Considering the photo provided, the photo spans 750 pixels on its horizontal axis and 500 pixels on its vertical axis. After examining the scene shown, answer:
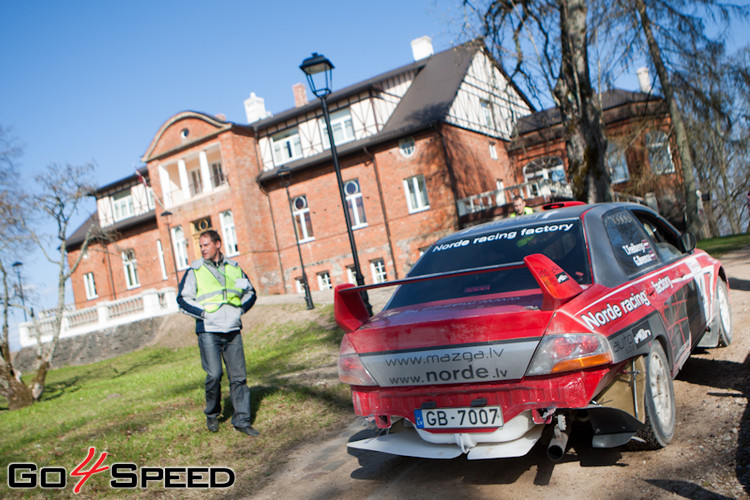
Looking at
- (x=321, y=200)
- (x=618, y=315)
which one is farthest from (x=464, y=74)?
(x=618, y=315)

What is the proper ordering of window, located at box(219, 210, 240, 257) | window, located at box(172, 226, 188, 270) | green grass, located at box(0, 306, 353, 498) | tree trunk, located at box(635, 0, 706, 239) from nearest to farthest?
green grass, located at box(0, 306, 353, 498), tree trunk, located at box(635, 0, 706, 239), window, located at box(219, 210, 240, 257), window, located at box(172, 226, 188, 270)

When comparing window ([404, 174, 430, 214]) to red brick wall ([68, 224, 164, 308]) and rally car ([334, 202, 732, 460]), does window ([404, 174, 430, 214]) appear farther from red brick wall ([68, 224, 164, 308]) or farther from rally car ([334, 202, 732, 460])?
rally car ([334, 202, 732, 460])

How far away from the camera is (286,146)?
104 ft

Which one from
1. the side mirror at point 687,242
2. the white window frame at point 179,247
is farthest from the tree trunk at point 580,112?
the white window frame at point 179,247

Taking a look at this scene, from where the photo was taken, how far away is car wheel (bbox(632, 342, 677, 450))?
3.56 meters

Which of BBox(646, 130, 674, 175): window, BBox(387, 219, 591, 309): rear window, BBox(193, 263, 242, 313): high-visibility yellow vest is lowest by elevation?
BBox(387, 219, 591, 309): rear window

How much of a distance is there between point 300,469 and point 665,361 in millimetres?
2947

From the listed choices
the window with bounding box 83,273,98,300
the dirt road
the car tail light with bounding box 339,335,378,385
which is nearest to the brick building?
the window with bounding box 83,273,98,300

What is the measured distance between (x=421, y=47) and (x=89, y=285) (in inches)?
1085

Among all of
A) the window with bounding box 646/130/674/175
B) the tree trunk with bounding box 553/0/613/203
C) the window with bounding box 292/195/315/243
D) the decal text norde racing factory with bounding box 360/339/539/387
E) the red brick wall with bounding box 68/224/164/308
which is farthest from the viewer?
the red brick wall with bounding box 68/224/164/308

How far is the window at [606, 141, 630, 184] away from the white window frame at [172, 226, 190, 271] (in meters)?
23.2

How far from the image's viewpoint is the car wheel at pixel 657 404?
3557 mm

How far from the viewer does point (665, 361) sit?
13.0 feet

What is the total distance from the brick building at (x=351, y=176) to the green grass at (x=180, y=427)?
15526 mm
